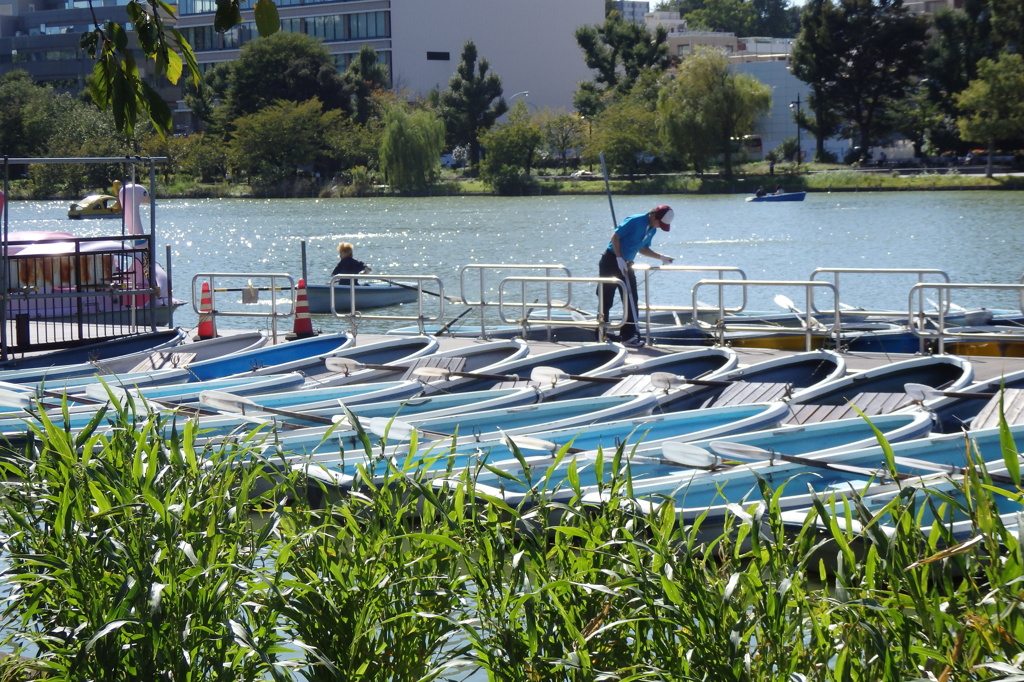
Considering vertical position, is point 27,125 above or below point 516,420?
above

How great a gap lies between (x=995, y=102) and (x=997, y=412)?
69620mm

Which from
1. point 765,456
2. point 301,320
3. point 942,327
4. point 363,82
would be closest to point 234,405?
point 765,456

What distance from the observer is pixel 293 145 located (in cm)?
8931

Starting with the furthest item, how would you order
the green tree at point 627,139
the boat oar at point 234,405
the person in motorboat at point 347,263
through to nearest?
1. the green tree at point 627,139
2. the person in motorboat at point 347,263
3. the boat oar at point 234,405

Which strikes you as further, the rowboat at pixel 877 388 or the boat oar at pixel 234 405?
the rowboat at pixel 877 388

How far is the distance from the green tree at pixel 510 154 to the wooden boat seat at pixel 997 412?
7628 centimetres

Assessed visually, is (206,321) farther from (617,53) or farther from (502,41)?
(502,41)

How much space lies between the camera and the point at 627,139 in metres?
83.7

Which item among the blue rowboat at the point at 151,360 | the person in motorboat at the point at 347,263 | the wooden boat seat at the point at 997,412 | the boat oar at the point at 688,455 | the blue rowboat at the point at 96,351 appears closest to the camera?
the boat oar at the point at 688,455

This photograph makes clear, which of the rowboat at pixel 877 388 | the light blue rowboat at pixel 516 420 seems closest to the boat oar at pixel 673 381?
the light blue rowboat at pixel 516 420

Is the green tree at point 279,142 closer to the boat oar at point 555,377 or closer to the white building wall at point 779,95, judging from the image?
the white building wall at point 779,95

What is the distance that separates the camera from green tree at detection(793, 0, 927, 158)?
84.7m

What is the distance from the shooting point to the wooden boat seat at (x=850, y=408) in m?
9.97

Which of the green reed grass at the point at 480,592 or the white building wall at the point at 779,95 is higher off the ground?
the white building wall at the point at 779,95
